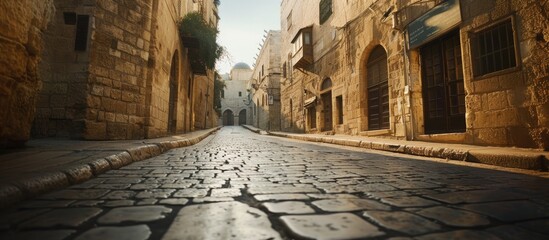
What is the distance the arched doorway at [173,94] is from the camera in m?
10.9

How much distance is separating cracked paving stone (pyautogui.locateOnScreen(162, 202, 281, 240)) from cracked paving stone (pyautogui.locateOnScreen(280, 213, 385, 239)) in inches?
4.6

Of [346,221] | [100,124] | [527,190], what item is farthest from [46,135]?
[527,190]

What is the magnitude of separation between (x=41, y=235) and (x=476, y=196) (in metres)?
2.65

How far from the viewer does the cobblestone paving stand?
1339 millimetres

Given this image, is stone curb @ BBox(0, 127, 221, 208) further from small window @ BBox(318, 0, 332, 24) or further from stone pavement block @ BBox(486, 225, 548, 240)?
small window @ BBox(318, 0, 332, 24)

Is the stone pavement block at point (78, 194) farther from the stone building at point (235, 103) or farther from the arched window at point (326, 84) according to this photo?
the stone building at point (235, 103)

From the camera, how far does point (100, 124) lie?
6.15m

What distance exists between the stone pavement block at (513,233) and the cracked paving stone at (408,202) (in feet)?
1.48

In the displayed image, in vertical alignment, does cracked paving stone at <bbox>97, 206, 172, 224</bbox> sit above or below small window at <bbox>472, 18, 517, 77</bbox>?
below

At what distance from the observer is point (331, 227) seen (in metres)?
1.38

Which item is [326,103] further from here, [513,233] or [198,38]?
[513,233]

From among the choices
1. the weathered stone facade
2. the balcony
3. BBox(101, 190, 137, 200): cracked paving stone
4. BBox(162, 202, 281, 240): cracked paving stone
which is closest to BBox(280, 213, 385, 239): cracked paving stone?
BBox(162, 202, 281, 240): cracked paving stone

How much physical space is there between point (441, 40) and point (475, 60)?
1630 millimetres

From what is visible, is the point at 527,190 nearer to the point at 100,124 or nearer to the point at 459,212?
the point at 459,212
